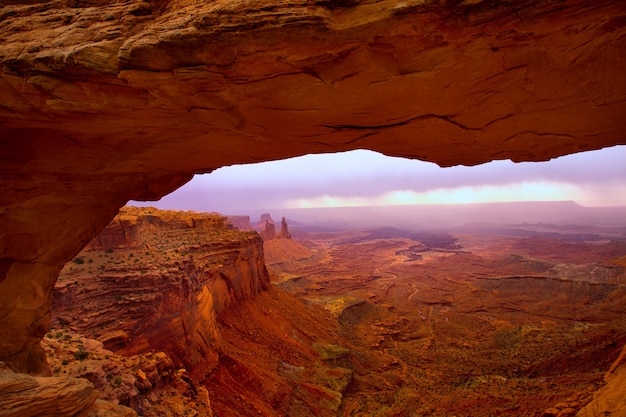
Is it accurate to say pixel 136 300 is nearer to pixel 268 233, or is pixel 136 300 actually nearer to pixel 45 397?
pixel 45 397

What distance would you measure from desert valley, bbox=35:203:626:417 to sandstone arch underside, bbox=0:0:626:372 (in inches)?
238

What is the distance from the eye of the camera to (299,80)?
440 cm

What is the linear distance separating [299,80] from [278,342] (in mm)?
20281

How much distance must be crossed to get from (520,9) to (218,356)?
57.8 feet

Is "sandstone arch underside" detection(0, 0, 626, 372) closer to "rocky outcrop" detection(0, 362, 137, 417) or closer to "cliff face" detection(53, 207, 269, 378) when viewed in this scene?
"rocky outcrop" detection(0, 362, 137, 417)

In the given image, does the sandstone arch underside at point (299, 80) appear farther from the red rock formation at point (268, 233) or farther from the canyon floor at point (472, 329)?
the red rock formation at point (268, 233)

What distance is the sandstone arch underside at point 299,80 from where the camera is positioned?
141 inches

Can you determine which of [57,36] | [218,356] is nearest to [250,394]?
[218,356]

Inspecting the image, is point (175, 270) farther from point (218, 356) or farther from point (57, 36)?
point (57, 36)

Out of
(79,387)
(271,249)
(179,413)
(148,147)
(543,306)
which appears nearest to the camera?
(79,387)

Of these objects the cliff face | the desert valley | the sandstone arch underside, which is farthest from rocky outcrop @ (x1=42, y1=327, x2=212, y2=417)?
the sandstone arch underside

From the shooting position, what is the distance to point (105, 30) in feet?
14.1

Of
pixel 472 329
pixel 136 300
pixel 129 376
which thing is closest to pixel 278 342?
pixel 136 300

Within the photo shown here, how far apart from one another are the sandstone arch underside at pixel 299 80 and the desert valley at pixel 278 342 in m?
6.05
